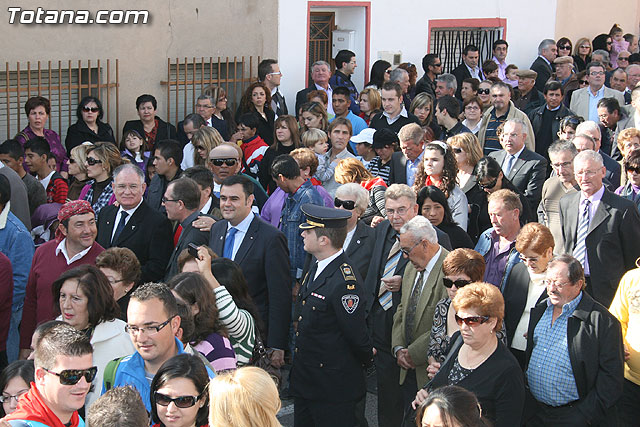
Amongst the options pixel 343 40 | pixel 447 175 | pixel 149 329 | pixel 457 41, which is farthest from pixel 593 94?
pixel 149 329

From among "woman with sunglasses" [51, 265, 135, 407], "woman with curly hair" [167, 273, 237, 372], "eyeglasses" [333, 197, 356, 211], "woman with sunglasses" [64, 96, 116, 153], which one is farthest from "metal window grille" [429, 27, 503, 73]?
"woman with curly hair" [167, 273, 237, 372]

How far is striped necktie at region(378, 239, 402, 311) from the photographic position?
22.9 feet

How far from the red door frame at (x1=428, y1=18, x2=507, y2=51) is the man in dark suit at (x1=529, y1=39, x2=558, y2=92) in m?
0.85

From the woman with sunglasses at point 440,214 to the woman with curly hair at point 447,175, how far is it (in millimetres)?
661

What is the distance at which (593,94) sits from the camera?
14.3m

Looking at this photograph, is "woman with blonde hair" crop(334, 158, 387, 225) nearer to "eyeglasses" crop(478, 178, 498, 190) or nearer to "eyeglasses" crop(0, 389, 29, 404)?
"eyeglasses" crop(478, 178, 498, 190)

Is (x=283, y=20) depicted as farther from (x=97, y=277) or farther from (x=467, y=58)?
(x=97, y=277)

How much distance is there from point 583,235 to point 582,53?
13.1 meters

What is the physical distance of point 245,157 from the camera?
37.2 feet

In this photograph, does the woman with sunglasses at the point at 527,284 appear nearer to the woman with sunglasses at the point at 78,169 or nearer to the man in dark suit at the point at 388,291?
the man in dark suit at the point at 388,291

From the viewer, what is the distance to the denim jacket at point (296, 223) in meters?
8.05

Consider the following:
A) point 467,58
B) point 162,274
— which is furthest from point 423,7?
point 162,274

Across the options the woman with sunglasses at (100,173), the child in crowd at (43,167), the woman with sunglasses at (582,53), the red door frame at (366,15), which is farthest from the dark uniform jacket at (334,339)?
the woman with sunglasses at (582,53)

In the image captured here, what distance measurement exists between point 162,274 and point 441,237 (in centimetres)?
243
